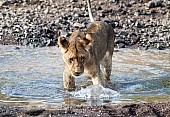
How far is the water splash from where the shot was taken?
7758mm

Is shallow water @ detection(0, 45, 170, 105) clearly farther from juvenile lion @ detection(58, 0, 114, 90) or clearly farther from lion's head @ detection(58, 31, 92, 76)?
lion's head @ detection(58, 31, 92, 76)

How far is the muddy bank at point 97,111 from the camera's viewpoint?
607 cm

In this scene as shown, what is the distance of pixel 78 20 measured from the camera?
13.9 metres

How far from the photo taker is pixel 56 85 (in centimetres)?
875

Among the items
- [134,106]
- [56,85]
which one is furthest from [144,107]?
[56,85]

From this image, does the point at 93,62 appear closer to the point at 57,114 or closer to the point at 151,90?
the point at 151,90

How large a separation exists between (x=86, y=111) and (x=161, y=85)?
2.78 m

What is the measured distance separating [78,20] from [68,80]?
6085 millimetres

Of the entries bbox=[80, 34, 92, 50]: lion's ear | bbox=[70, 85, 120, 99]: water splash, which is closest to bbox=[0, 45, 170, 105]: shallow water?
bbox=[70, 85, 120, 99]: water splash

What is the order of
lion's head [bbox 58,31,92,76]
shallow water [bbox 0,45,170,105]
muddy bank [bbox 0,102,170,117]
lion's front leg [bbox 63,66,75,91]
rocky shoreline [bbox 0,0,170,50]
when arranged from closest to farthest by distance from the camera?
1. muddy bank [bbox 0,102,170,117]
2. lion's head [bbox 58,31,92,76]
3. shallow water [bbox 0,45,170,105]
4. lion's front leg [bbox 63,66,75,91]
5. rocky shoreline [bbox 0,0,170,50]

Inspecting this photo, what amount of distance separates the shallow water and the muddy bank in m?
0.98

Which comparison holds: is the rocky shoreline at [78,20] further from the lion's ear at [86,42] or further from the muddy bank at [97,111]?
the muddy bank at [97,111]

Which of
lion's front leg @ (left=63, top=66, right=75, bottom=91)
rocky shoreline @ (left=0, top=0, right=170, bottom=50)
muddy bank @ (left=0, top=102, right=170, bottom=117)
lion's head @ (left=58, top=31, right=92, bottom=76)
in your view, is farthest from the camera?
rocky shoreline @ (left=0, top=0, right=170, bottom=50)

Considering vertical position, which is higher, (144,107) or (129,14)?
(144,107)
